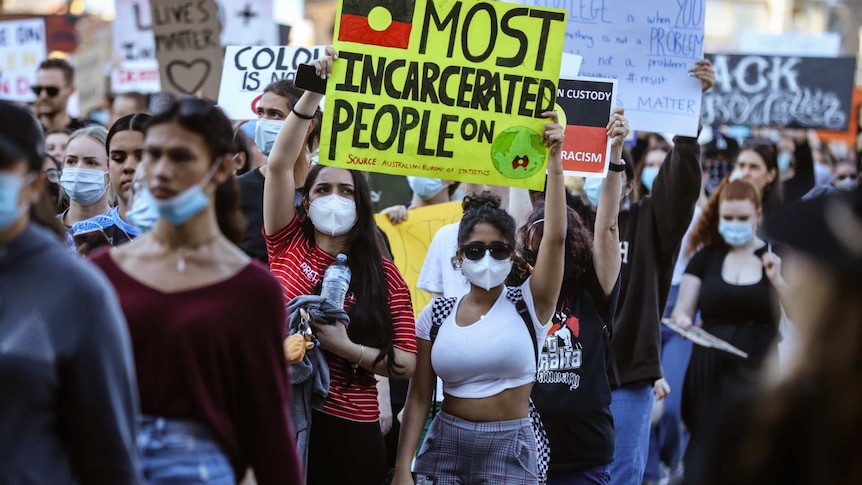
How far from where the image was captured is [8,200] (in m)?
3.27

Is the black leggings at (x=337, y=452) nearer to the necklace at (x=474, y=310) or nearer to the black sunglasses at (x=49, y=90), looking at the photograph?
the necklace at (x=474, y=310)

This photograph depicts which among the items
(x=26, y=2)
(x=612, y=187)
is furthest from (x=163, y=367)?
(x=26, y=2)

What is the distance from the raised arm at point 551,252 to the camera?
5.48m

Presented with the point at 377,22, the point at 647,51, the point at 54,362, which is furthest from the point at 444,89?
the point at 54,362

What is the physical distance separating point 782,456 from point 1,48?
12.6 meters

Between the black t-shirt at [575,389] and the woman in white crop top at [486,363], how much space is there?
38cm

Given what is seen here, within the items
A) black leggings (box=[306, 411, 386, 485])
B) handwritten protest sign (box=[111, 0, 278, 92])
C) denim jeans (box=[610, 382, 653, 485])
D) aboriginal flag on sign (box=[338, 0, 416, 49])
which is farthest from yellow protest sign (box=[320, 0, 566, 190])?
handwritten protest sign (box=[111, 0, 278, 92])

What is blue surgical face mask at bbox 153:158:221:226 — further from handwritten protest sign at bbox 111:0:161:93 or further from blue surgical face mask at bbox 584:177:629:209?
handwritten protest sign at bbox 111:0:161:93

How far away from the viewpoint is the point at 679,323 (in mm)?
8852

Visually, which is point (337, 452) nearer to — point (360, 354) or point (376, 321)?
point (360, 354)

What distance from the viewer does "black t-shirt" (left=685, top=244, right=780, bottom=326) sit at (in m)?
8.71

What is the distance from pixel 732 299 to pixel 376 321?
397cm

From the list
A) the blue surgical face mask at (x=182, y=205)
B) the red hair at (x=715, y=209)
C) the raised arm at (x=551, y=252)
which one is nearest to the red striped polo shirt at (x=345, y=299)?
the raised arm at (x=551, y=252)

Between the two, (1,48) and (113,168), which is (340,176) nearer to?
(113,168)
